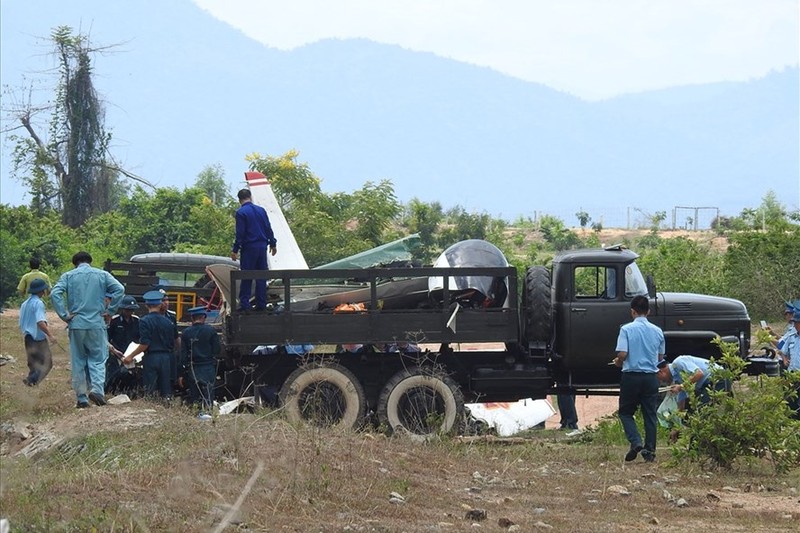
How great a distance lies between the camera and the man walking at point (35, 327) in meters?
14.5

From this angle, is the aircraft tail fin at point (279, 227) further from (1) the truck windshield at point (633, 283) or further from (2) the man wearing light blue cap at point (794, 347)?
(2) the man wearing light blue cap at point (794, 347)

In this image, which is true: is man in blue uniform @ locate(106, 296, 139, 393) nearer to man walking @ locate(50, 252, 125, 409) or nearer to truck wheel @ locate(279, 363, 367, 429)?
man walking @ locate(50, 252, 125, 409)

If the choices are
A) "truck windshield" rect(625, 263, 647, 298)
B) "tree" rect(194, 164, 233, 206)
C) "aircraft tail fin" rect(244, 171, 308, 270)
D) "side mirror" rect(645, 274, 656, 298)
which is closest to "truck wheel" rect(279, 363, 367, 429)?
"truck windshield" rect(625, 263, 647, 298)

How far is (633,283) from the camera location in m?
15.4

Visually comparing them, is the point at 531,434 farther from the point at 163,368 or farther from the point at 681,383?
the point at 163,368

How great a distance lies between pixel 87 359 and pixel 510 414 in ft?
21.4

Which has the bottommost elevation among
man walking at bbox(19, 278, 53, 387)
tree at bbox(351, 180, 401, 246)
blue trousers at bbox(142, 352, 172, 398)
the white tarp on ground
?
the white tarp on ground

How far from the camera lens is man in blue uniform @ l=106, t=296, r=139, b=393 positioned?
601 inches

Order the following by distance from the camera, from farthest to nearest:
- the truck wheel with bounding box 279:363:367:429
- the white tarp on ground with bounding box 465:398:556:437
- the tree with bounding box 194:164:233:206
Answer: the tree with bounding box 194:164:233:206 < the white tarp on ground with bounding box 465:398:556:437 < the truck wheel with bounding box 279:363:367:429

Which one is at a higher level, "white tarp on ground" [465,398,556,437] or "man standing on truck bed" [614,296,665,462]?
"man standing on truck bed" [614,296,665,462]

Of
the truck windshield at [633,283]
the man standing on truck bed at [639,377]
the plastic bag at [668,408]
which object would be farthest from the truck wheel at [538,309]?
the man standing on truck bed at [639,377]

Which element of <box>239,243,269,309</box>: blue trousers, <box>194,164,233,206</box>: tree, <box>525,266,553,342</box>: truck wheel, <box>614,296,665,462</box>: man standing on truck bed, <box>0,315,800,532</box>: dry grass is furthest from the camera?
<box>194,164,233,206</box>: tree

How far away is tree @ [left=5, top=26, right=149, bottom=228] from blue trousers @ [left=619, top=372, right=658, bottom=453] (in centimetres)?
4341

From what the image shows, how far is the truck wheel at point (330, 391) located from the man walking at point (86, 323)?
203 cm
